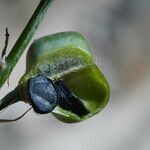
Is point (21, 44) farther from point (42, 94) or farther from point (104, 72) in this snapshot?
point (104, 72)

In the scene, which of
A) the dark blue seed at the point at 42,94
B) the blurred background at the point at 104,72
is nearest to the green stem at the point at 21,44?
the dark blue seed at the point at 42,94

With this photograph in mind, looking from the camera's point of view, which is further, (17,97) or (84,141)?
(84,141)

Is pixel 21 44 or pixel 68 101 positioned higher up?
pixel 21 44

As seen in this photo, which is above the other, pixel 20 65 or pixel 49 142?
pixel 20 65

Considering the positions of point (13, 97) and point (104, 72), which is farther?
point (104, 72)

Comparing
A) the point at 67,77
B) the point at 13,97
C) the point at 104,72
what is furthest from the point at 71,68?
the point at 104,72

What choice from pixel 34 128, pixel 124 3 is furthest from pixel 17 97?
pixel 124 3

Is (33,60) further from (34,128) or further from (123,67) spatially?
(123,67)

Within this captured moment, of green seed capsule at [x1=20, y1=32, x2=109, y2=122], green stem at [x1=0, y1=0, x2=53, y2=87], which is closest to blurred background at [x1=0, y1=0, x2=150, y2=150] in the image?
green seed capsule at [x1=20, y1=32, x2=109, y2=122]
